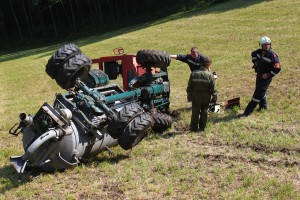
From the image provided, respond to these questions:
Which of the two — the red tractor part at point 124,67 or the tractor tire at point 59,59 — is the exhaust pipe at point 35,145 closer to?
the tractor tire at point 59,59

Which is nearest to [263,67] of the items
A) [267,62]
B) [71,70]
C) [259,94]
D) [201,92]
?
[267,62]

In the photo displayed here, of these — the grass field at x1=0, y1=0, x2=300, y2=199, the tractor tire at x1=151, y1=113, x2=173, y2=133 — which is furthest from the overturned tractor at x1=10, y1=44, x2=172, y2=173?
the tractor tire at x1=151, y1=113, x2=173, y2=133

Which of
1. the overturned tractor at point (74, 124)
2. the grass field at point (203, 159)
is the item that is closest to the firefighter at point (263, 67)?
the grass field at point (203, 159)

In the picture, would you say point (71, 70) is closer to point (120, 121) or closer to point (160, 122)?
point (120, 121)

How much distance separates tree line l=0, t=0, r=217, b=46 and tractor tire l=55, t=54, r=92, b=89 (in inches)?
1528

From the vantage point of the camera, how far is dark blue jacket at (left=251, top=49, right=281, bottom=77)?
31.6 feet

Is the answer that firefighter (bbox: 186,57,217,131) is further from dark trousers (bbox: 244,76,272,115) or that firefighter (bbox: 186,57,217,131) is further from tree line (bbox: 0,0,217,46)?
tree line (bbox: 0,0,217,46)

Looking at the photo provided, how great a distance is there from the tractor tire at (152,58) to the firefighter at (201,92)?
3.09 ft

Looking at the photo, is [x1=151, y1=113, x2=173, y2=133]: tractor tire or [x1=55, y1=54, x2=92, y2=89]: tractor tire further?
[x1=151, y1=113, x2=173, y2=133]: tractor tire

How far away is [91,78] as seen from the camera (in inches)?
350

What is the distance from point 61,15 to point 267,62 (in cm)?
4930

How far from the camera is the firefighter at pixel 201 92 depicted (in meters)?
8.69

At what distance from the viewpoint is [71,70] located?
7367mm

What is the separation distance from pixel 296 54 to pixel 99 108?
1073cm
